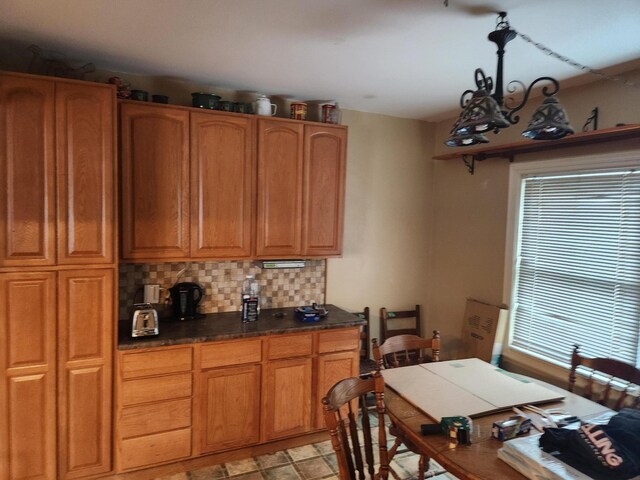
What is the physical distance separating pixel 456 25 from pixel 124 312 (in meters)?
2.62

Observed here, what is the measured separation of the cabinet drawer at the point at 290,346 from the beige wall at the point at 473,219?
1.50m

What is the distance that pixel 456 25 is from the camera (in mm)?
1903

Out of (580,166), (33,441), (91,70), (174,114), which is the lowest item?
(33,441)

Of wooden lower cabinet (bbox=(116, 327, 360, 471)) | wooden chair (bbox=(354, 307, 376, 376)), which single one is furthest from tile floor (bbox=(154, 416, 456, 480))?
wooden chair (bbox=(354, 307, 376, 376))

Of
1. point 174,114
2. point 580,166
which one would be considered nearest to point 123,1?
point 174,114

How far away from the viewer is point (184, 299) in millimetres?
2818

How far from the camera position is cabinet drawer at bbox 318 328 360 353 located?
2.89 meters

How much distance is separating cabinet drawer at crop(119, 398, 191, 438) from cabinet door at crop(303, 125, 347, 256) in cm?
134

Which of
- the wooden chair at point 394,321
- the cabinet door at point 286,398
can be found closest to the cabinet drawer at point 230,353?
the cabinet door at point 286,398

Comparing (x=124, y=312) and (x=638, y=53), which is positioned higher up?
(x=638, y=53)

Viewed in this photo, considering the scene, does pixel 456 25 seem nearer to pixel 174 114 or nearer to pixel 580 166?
pixel 580 166

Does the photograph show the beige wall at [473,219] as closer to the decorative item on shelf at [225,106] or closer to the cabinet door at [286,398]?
the cabinet door at [286,398]

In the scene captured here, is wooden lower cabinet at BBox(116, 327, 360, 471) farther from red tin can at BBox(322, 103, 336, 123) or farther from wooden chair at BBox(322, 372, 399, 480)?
red tin can at BBox(322, 103, 336, 123)

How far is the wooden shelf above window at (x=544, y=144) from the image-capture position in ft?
7.28
